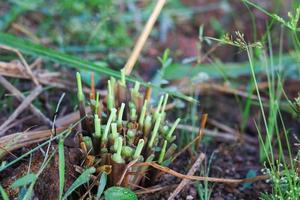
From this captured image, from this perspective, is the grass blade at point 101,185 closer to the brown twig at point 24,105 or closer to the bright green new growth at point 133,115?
the bright green new growth at point 133,115

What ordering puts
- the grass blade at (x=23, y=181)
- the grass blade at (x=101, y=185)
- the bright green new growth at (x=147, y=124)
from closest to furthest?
the grass blade at (x=23, y=181), the grass blade at (x=101, y=185), the bright green new growth at (x=147, y=124)

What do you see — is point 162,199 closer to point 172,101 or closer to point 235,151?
point 235,151

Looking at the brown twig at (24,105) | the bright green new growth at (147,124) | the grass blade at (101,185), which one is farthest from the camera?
the brown twig at (24,105)

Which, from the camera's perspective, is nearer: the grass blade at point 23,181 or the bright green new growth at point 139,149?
the grass blade at point 23,181

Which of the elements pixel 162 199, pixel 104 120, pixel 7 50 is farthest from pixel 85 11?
pixel 162 199

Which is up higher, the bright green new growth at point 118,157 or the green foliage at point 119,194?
the bright green new growth at point 118,157

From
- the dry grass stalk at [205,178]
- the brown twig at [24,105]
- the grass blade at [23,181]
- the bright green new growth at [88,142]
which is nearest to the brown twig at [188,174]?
the dry grass stalk at [205,178]

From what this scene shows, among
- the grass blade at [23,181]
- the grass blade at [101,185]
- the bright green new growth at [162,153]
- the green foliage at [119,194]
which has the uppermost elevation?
the grass blade at [23,181]
